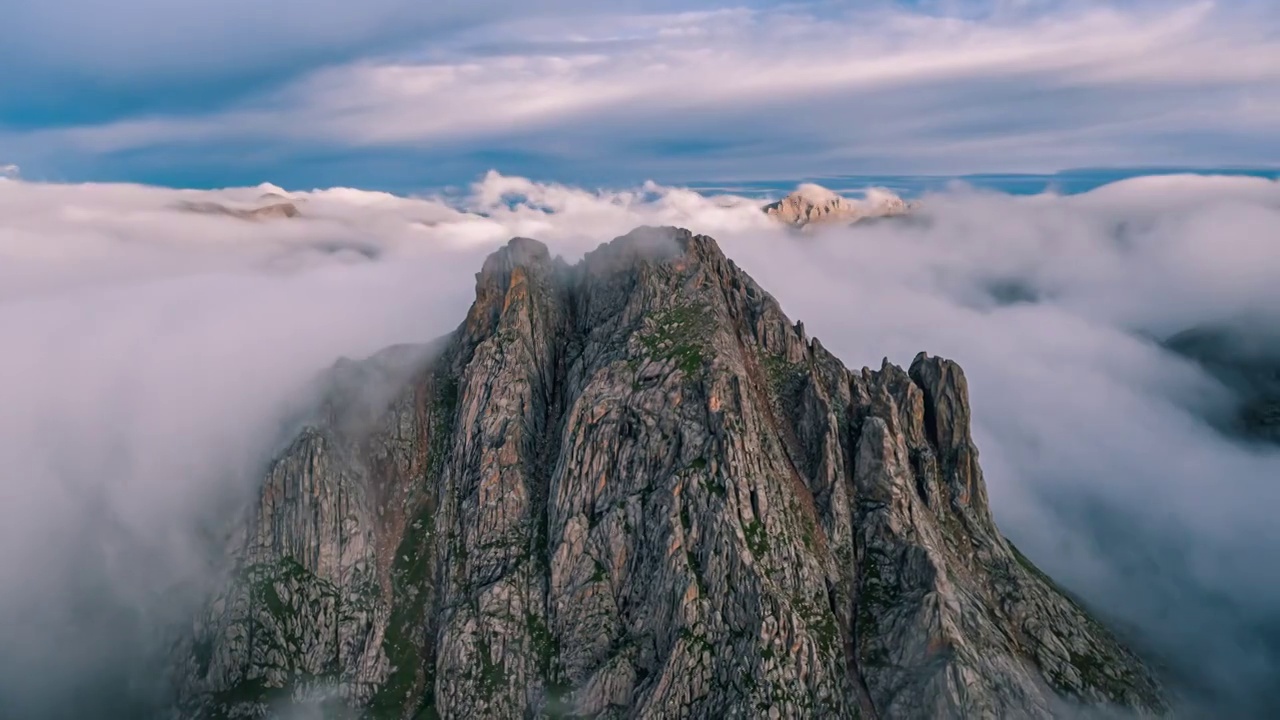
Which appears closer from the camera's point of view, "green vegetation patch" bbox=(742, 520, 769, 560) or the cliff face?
the cliff face

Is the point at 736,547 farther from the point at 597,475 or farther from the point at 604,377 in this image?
the point at 604,377

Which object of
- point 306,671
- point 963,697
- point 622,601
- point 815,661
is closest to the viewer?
point 963,697

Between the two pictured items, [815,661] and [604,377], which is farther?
[604,377]

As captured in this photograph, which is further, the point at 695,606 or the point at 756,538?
the point at 756,538

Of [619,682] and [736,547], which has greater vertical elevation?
[736,547]

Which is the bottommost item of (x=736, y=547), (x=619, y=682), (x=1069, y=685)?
(x=1069, y=685)

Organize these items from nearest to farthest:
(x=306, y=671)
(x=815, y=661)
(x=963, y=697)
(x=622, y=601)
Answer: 1. (x=963, y=697)
2. (x=815, y=661)
3. (x=622, y=601)
4. (x=306, y=671)

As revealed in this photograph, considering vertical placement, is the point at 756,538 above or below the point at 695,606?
above

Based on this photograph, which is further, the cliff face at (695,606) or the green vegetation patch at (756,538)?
the green vegetation patch at (756,538)

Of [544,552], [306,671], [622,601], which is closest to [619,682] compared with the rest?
[622,601]
